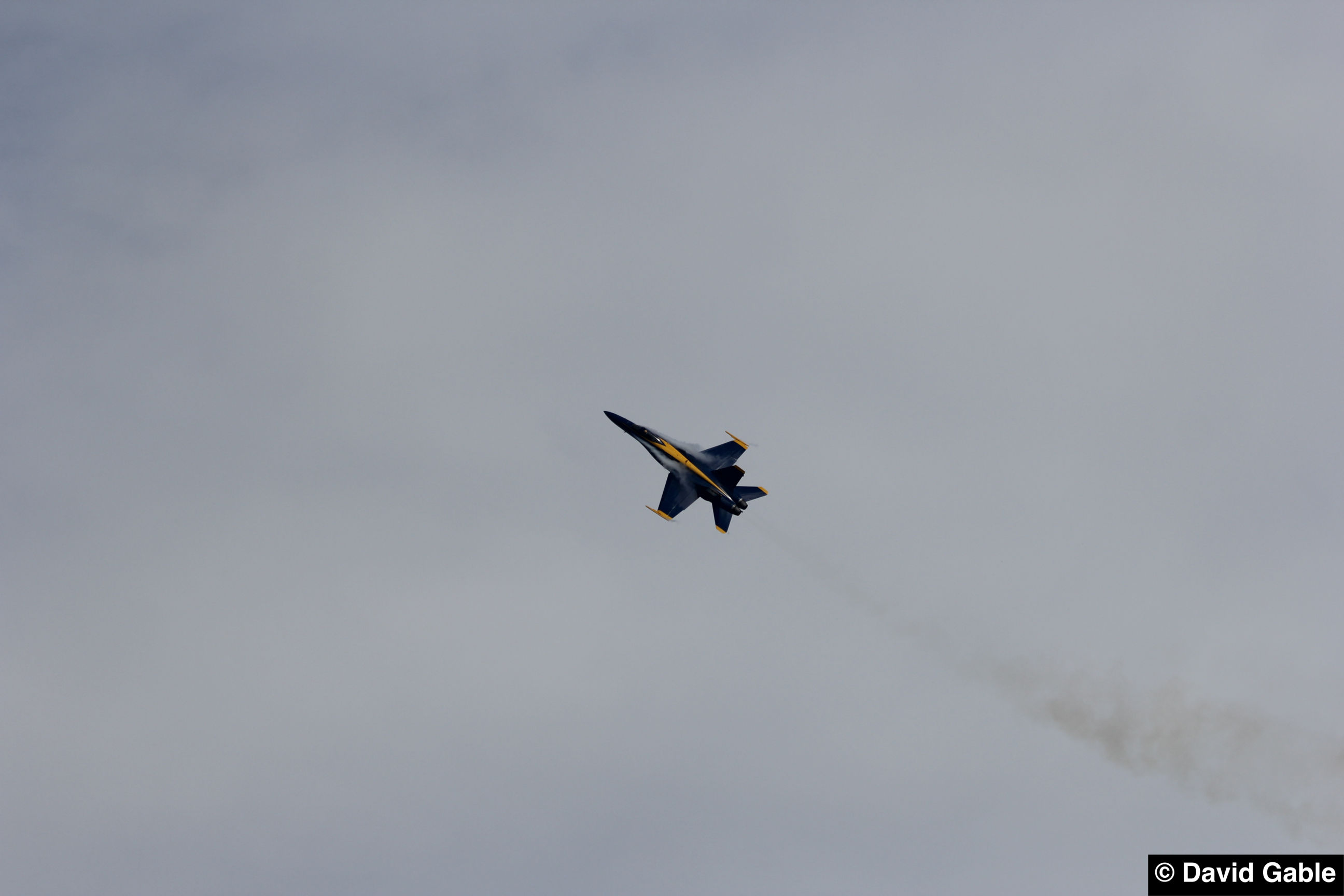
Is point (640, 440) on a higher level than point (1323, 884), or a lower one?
higher

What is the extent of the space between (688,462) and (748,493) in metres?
5.75

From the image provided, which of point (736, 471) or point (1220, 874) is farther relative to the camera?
point (736, 471)

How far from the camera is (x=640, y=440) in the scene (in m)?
114

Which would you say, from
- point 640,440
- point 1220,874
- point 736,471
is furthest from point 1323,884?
point 640,440

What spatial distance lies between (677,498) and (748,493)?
6.15 meters

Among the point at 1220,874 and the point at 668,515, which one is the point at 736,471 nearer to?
the point at 668,515

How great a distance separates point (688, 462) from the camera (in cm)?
11044

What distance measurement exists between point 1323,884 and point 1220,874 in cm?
668

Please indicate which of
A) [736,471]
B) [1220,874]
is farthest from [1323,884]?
[736,471]

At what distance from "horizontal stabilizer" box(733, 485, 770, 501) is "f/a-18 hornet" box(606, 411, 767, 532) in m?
0.04

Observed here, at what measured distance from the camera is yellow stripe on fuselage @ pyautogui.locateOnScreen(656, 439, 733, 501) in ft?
360

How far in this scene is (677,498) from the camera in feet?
367

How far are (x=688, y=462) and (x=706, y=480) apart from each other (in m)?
2.20

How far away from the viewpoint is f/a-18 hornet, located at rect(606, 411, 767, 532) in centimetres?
10981
